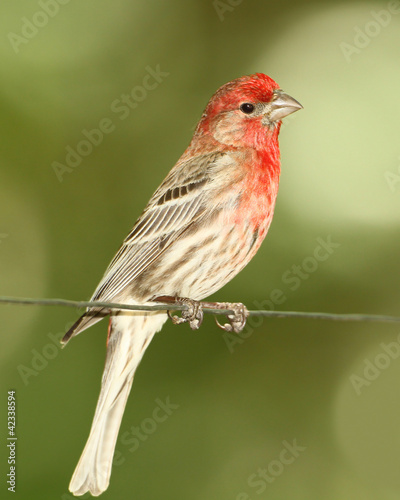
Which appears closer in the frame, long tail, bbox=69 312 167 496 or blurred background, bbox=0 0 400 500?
long tail, bbox=69 312 167 496

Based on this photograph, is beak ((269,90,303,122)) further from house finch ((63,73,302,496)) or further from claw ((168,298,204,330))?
claw ((168,298,204,330))

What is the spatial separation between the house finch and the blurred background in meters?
1.49

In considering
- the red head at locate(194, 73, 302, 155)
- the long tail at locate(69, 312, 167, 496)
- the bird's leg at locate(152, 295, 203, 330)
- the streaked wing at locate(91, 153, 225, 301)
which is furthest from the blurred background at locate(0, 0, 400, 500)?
the bird's leg at locate(152, 295, 203, 330)

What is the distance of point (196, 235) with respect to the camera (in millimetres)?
4977

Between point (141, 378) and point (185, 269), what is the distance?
7.98ft

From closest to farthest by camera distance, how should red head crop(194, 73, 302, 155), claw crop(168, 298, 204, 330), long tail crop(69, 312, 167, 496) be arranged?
claw crop(168, 298, 204, 330)
long tail crop(69, 312, 167, 496)
red head crop(194, 73, 302, 155)

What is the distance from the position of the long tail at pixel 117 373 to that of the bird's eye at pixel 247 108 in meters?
1.61

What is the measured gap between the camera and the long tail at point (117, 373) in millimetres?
4848

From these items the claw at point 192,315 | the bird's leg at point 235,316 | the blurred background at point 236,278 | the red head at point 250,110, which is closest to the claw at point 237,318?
the bird's leg at point 235,316

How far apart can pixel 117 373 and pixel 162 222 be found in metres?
1.15

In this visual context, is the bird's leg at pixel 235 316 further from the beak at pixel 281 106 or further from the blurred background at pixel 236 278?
the blurred background at pixel 236 278

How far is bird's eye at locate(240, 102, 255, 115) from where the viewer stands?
5.22 meters

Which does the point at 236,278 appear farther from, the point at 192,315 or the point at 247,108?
the point at 192,315

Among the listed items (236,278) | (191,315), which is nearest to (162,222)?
(191,315)
